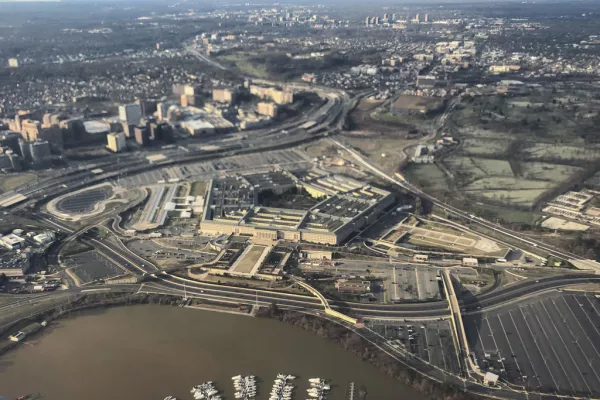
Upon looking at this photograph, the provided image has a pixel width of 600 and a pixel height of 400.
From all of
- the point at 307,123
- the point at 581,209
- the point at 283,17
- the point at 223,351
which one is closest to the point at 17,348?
the point at 223,351

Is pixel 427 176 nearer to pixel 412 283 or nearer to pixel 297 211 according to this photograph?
pixel 297 211

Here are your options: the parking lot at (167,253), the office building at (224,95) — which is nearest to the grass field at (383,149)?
the parking lot at (167,253)

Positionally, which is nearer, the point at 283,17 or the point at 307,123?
the point at 307,123

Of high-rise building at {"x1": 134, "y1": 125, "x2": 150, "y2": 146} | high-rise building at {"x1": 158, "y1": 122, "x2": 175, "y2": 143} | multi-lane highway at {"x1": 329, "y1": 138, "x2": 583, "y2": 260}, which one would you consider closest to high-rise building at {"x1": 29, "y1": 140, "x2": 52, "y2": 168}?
high-rise building at {"x1": 134, "y1": 125, "x2": 150, "y2": 146}

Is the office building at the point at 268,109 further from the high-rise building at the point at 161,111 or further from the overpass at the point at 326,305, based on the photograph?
the overpass at the point at 326,305

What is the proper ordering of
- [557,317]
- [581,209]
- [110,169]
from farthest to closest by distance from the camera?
[110,169]
[581,209]
[557,317]

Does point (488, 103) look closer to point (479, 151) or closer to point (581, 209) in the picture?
point (479, 151)

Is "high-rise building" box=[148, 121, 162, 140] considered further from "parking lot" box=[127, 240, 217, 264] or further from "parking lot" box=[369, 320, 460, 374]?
"parking lot" box=[369, 320, 460, 374]
